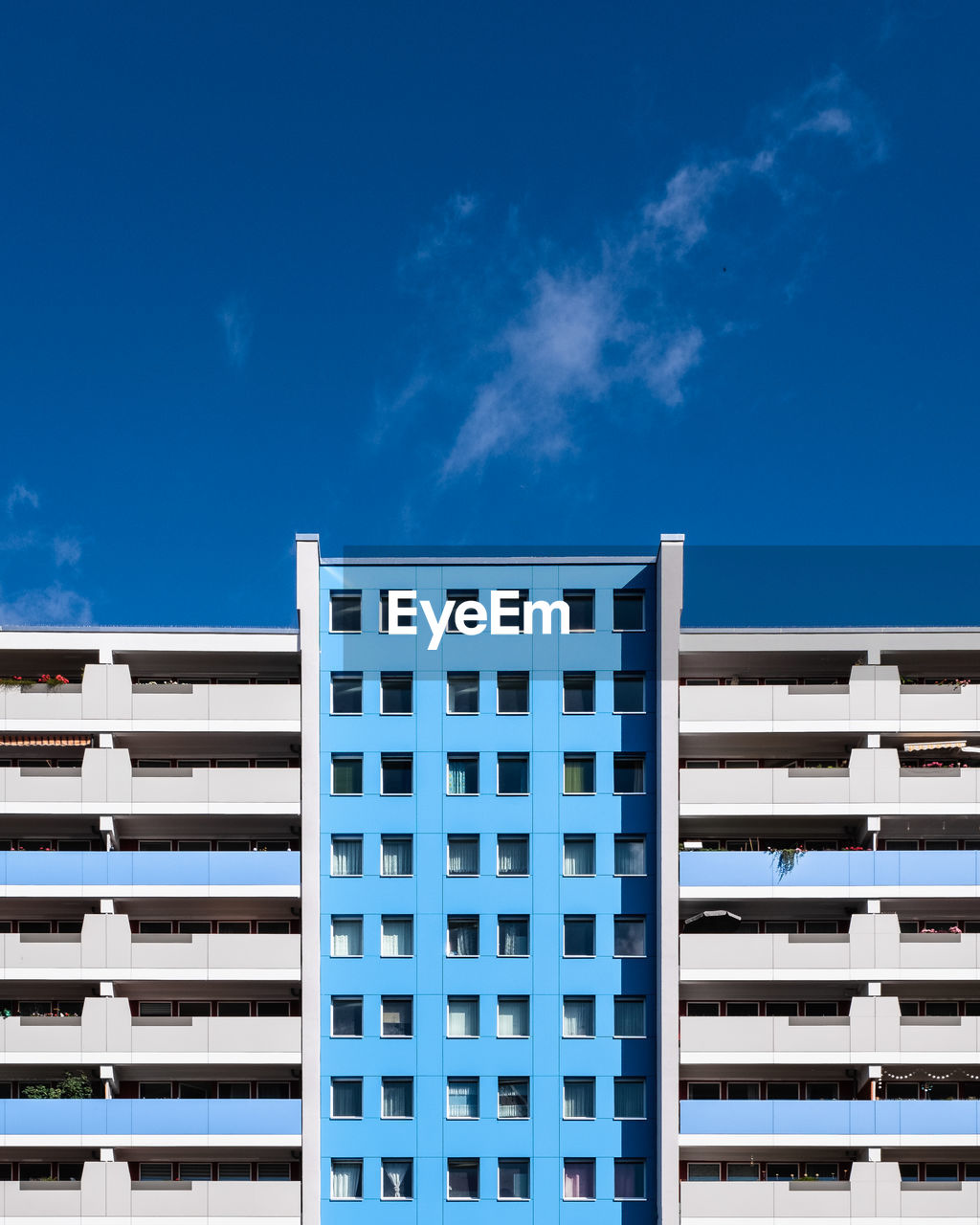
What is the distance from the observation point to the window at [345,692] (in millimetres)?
31188

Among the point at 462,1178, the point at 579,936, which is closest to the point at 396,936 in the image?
the point at 579,936

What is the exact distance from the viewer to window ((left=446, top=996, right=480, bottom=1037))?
98.3 ft

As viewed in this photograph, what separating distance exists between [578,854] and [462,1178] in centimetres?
1059

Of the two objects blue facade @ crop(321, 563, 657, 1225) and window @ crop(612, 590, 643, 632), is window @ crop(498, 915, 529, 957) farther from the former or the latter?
window @ crop(612, 590, 643, 632)

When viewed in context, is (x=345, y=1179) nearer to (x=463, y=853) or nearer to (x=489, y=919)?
(x=489, y=919)

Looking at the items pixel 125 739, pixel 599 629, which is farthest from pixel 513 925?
pixel 125 739

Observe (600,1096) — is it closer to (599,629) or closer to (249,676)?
(599,629)

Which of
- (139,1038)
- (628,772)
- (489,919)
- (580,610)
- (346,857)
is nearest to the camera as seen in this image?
(139,1038)

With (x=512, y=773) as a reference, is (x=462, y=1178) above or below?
below

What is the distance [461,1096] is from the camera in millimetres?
29844

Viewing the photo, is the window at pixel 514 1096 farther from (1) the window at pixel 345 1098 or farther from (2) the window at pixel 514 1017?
(1) the window at pixel 345 1098

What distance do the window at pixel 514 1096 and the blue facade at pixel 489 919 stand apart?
0.07 metres

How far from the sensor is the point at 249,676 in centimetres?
3341

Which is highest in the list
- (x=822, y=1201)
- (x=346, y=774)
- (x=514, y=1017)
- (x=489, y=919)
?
(x=346, y=774)
